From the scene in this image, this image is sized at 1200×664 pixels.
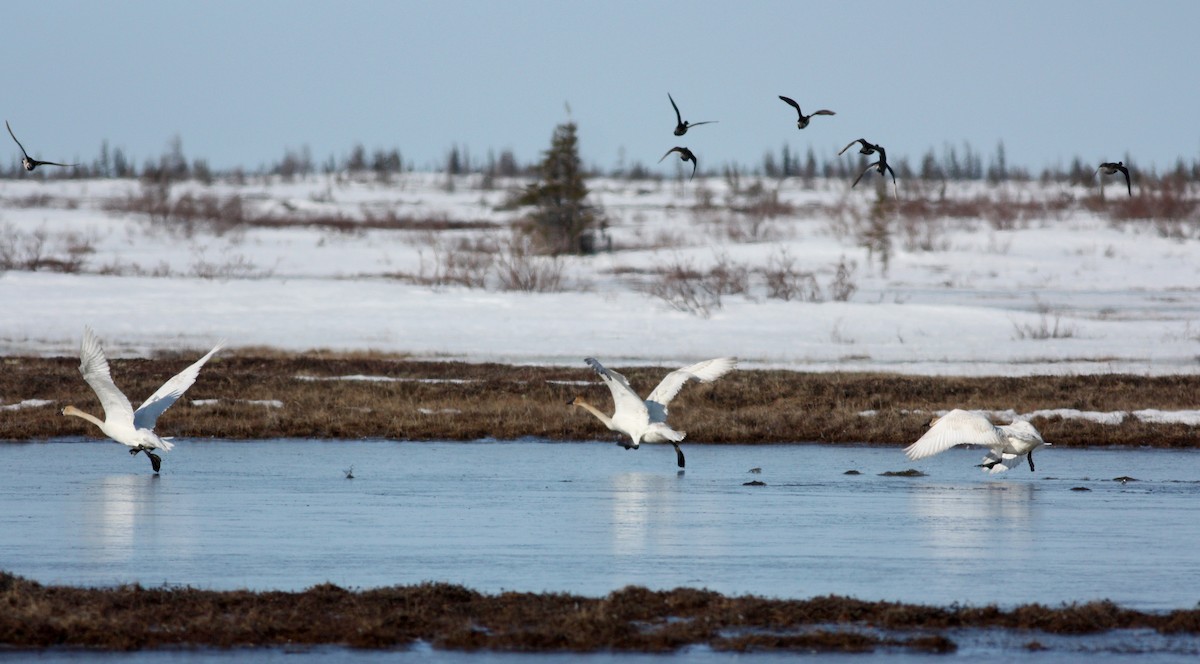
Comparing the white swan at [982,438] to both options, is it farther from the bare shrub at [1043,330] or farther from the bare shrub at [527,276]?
the bare shrub at [527,276]

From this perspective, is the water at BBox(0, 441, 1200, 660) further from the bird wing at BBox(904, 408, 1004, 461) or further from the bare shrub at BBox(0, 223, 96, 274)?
the bare shrub at BBox(0, 223, 96, 274)

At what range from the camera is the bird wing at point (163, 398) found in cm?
1595

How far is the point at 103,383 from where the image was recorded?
15.8 meters

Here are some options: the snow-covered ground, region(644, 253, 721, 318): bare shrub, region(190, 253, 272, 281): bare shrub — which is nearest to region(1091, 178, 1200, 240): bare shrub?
the snow-covered ground

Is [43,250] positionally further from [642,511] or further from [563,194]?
[642,511]

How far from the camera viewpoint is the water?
10008 millimetres

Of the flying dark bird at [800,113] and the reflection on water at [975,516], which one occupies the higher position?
the flying dark bird at [800,113]

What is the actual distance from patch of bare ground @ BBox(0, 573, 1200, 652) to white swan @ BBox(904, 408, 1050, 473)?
6013mm

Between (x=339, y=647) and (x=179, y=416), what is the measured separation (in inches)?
505

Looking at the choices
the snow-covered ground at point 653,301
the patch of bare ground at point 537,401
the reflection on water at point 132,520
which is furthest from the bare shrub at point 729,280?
the reflection on water at point 132,520

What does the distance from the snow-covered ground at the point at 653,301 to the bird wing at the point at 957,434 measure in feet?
36.9

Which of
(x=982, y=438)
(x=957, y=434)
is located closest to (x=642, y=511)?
(x=957, y=434)

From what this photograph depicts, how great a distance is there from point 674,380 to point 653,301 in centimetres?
2317

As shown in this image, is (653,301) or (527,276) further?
(527,276)
